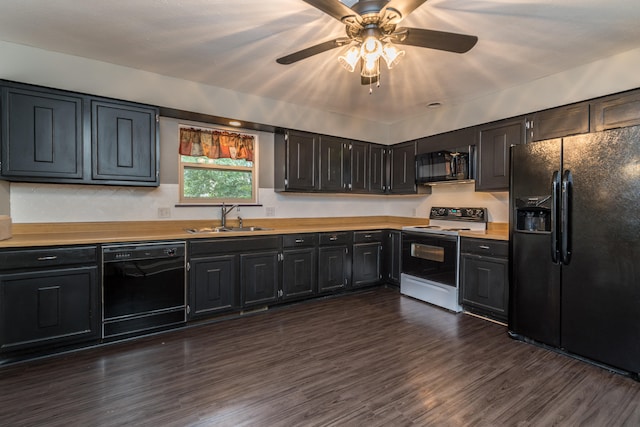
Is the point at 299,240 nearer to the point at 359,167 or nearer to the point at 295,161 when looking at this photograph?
the point at 295,161

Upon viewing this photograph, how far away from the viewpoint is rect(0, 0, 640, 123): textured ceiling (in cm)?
214

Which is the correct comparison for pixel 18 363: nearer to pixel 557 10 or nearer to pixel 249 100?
pixel 249 100

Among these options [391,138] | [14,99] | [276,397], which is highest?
[391,138]

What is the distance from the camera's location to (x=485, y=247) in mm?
3359

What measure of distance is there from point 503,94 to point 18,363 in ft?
17.1

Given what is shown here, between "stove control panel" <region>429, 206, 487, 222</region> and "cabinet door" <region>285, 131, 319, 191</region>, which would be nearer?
"stove control panel" <region>429, 206, 487, 222</region>

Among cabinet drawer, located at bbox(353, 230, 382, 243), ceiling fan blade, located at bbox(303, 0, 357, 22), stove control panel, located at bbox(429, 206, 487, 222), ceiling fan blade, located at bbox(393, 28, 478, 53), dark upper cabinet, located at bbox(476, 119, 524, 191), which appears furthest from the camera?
cabinet drawer, located at bbox(353, 230, 382, 243)

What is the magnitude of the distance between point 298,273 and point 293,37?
2.46 metres

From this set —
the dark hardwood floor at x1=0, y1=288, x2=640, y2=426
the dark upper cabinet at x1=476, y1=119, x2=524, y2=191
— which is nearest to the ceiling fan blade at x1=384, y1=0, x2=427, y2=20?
the dark hardwood floor at x1=0, y1=288, x2=640, y2=426

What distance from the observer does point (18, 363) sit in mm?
2385

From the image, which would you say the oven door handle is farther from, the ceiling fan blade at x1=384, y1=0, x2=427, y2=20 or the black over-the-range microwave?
the ceiling fan blade at x1=384, y1=0, x2=427, y2=20

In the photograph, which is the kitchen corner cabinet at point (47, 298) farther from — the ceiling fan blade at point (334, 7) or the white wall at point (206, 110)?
the ceiling fan blade at point (334, 7)

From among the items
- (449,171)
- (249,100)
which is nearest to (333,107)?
(249,100)

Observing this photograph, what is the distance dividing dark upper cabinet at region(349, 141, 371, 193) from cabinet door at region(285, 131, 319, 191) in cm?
62
